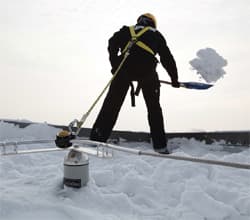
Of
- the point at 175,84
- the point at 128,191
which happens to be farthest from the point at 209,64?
the point at 128,191

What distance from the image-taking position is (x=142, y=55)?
407 cm

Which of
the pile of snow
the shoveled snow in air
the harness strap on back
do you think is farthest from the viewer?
the pile of snow

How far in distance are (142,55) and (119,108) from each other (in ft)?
2.17

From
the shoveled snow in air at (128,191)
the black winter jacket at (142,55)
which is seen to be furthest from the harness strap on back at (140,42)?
the shoveled snow in air at (128,191)

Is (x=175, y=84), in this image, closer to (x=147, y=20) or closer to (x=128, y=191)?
(x=147, y=20)

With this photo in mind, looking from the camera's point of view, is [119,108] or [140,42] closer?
[140,42]

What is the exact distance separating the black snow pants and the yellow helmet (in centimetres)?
59

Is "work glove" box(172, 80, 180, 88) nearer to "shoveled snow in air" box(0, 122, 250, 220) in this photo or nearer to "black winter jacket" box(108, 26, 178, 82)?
"black winter jacket" box(108, 26, 178, 82)

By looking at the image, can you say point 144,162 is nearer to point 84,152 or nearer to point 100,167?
point 100,167

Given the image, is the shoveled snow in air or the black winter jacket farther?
the black winter jacket

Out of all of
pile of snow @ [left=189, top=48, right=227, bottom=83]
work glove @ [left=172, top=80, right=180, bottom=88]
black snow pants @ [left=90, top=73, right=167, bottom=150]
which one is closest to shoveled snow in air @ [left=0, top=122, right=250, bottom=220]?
black snow pants @ [left=90, top=73, right=167, bottom=150]

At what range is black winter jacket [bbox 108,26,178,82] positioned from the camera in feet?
13.4

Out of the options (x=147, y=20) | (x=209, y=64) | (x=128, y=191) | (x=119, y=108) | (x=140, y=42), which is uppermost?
(x=147, y=20)

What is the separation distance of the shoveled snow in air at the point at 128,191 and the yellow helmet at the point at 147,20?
1.55 meters
